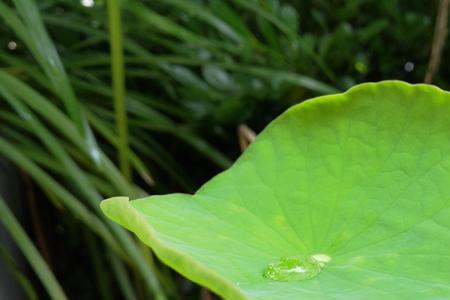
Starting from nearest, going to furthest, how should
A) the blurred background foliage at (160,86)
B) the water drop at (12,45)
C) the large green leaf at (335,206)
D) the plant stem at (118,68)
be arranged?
the large green leaf at (335,206)
the plant stem at (118,68)
the blurred background foliage at (160,86)
the water drop at (12,45)

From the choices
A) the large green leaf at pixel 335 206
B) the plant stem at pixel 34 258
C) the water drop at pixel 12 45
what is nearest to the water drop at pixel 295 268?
the large green leaf at pixel 335 206

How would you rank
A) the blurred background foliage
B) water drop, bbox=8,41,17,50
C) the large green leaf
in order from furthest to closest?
1. water drop, bbox=8,41,17,50
2. the blurred background foliage
3. the large green leaf

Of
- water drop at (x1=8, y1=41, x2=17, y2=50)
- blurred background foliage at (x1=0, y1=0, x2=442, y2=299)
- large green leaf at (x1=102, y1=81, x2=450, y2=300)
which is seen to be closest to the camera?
large green leaf at (x1=102, y1=81, x2=450, y2=300)

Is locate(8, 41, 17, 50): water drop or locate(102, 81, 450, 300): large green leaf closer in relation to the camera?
locate(102, 81, 450, 300): large green leaf

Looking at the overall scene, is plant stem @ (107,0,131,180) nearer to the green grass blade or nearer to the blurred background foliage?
the blurred background foliage

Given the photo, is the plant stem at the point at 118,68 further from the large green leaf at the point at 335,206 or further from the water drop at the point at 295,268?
the water drop at the point at 295,268

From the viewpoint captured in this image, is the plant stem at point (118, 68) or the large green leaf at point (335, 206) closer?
the large green leaf at point (335, 206)

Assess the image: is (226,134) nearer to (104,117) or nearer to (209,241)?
(104,117)

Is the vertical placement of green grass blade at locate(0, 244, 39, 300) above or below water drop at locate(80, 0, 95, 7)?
below

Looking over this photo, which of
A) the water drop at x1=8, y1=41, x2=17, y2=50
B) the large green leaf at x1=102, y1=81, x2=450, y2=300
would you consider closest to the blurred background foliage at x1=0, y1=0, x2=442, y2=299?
the water drop at x1=8, y1=41, x2=17, y2=50
